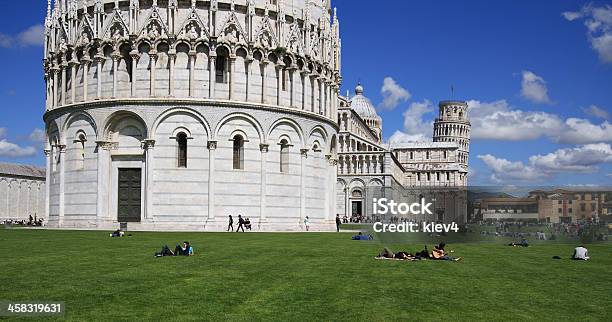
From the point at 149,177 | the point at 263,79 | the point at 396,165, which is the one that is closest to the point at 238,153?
the point at 263,79

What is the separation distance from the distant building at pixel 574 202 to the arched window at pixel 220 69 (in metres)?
26.2

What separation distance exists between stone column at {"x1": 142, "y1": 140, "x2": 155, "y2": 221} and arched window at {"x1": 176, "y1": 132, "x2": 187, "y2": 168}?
183 cm

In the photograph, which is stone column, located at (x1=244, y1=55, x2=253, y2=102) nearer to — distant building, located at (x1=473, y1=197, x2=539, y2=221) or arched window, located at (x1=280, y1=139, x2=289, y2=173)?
arched window, located at (x1=280, y1=139, x2=289, y2=173)

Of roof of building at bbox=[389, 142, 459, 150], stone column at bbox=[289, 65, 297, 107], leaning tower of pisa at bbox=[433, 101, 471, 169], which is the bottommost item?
stone column at bbox=[289, 65, 297, 107]

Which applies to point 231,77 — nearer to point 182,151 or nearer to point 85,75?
point 182,151

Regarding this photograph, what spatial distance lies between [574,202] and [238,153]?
2556 centimetres

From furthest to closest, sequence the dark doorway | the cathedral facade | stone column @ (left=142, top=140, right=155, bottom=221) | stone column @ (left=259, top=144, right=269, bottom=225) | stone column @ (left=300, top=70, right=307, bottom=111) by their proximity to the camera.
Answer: stone column @ (left=300, top=70, right=307, bottom=111)
stone column @ (left=259, top=144, right=269, bottom=225)
the dark doorway
stone column @ (left=142, top=140, right=155, bottom=221)
the cathedral facade

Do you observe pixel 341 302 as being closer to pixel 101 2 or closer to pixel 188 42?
pixel 188 42

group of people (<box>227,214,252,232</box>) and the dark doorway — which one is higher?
the dark doorway

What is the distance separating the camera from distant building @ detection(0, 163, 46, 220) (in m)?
98.9

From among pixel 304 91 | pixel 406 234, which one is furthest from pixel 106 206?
pixel 406 234

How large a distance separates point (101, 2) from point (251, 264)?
35467 millimetres

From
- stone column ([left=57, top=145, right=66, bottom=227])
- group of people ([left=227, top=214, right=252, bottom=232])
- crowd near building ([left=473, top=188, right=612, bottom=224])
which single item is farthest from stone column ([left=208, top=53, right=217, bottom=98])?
crowd near building ([left=473, top=188, right=612, bottom=224])

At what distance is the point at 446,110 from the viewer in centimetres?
19250
